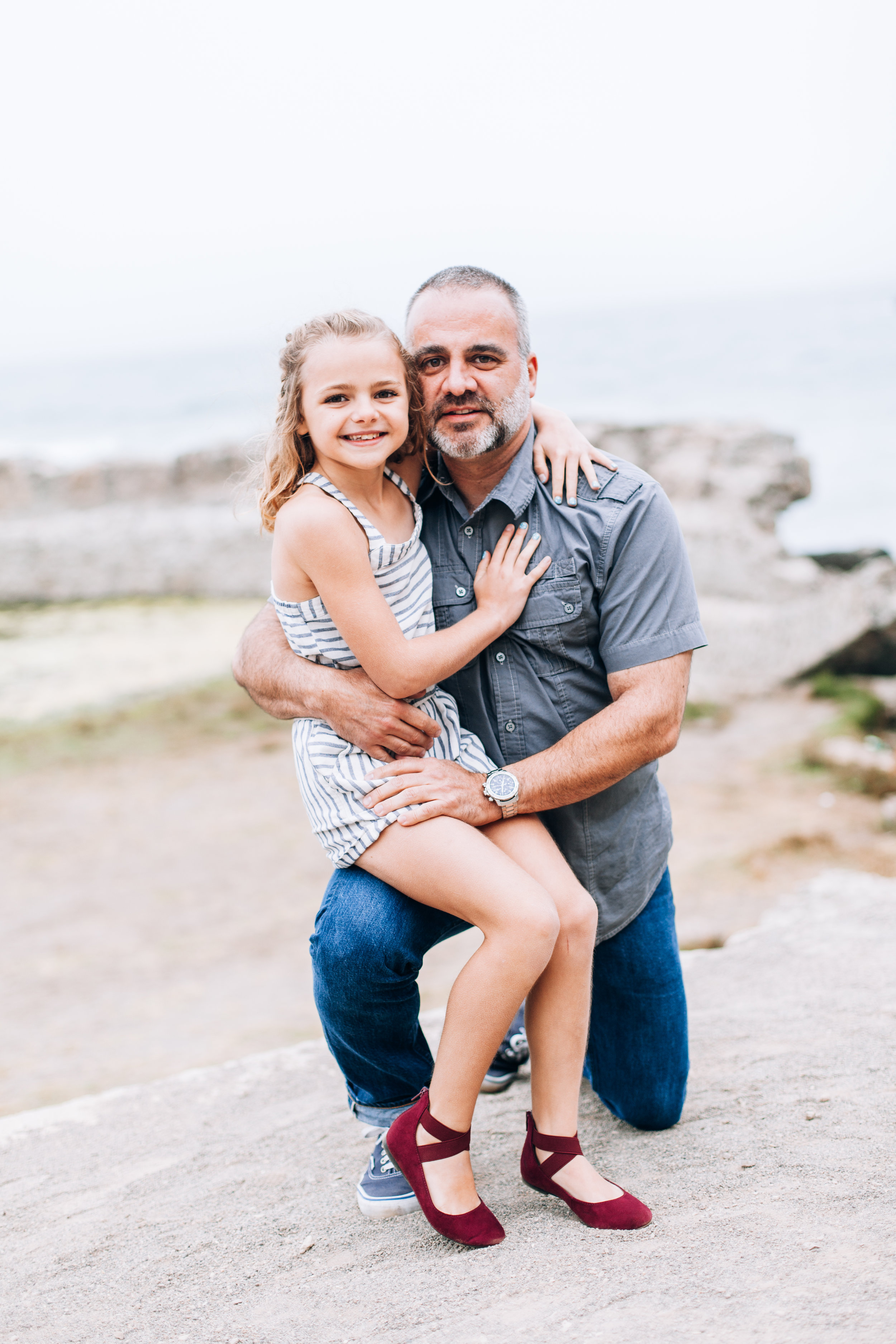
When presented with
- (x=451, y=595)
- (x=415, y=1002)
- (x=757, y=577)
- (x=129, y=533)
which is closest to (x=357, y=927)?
(x=415, y=1002)

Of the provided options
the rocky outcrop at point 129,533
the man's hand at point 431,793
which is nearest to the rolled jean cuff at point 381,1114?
the man's hand at point 431,793

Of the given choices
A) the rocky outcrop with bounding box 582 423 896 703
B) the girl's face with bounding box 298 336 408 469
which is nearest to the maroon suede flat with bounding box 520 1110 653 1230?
the girl's face with bounding box 298 336 408 469

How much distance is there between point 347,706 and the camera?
2.46 m

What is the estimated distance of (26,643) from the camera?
9.54 m

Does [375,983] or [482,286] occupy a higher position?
[482,286]

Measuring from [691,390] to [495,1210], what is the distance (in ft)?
106

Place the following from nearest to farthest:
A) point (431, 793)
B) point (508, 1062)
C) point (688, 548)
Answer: point (431, 793) < point (508, 1062) < point (688, 548)

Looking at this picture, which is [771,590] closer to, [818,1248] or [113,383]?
[818,1248]

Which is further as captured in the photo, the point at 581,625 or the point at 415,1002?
the point at 581,625

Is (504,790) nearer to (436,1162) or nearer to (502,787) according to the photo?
(502,787)

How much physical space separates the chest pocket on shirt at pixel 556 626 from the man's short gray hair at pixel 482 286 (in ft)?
1.92

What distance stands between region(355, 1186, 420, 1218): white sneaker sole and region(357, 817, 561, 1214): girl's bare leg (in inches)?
9.5

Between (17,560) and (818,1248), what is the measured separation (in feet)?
33.2

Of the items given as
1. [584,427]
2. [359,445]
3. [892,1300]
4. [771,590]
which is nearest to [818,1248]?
[892,1300]
